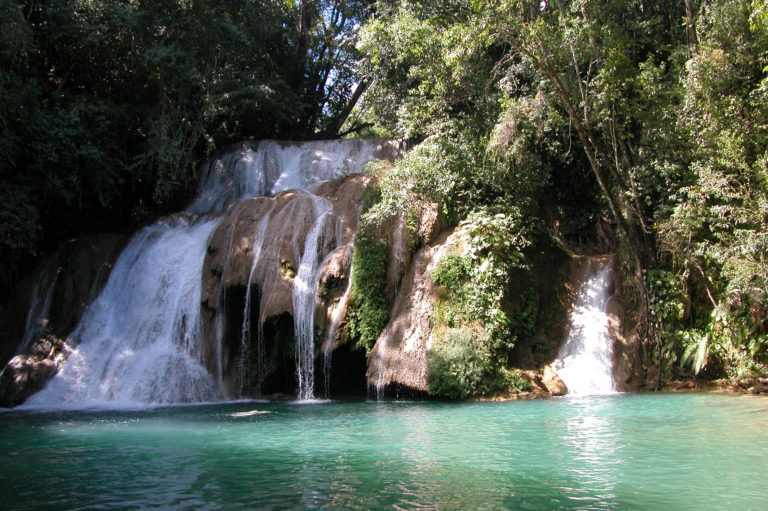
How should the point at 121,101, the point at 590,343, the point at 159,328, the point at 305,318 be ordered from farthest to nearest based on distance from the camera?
the point at 121,101 < the point at 159,328 < the point at 305,318 < the point at 590,343

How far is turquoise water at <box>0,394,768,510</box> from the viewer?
5.52m

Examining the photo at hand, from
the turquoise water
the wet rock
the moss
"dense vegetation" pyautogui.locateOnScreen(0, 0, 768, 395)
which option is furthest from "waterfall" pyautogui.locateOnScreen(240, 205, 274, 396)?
the wet rock

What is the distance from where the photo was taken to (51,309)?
57.9ft

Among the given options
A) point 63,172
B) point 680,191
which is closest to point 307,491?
point 680,191

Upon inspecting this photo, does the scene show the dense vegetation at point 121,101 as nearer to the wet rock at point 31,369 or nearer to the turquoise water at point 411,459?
the wet rock at point 31,369

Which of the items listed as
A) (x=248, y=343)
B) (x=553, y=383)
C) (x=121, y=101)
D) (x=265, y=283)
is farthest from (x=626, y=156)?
(x=121, y=101)

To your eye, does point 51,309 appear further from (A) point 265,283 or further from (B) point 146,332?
(A) point 265,283

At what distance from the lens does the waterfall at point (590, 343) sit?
13.8m

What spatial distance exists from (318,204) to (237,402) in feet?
19.8

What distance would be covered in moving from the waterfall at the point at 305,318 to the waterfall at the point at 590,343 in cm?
595

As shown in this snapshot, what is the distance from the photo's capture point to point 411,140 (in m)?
22.3

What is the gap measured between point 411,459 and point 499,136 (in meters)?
10.8

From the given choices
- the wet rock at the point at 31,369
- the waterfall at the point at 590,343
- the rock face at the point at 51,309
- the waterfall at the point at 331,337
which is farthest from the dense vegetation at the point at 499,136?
the wet rock at the point at 31,369

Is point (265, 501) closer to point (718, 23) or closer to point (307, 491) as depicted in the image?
point (307, 491)
